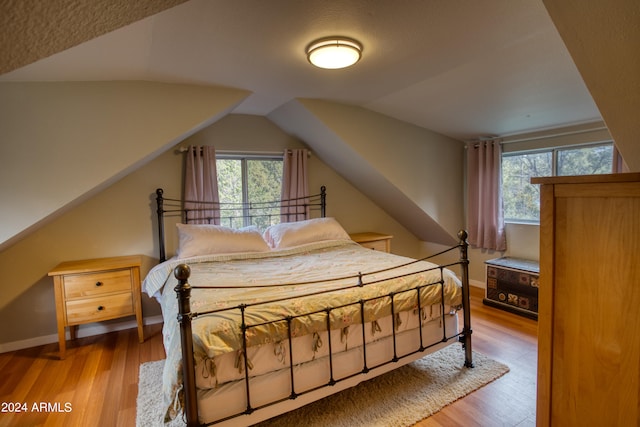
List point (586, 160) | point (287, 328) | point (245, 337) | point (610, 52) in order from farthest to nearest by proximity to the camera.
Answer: point (586, 160)
point (287, 328)
point (245, 337)
point (610, 52)

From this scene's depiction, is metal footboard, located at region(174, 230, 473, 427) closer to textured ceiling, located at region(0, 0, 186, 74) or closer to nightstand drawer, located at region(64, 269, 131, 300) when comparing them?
textured ceiling, located at region(0, 0, 186, 74)

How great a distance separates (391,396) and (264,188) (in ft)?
8.49

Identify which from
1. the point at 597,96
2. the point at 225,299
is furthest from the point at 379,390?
the point at 597,96

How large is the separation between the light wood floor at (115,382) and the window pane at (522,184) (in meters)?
1.31

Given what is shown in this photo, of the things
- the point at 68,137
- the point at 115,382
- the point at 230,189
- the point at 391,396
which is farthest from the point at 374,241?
the point at 68,137

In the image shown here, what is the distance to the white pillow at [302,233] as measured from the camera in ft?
10.6

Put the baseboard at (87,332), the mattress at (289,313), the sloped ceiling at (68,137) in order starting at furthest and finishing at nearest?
the baseboard at (87,332), the sloped ceiling at (68,137), the mattress at (289,313)

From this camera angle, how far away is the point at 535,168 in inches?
145

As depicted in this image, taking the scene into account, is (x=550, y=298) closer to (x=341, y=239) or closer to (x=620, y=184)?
(x=620, y=184)

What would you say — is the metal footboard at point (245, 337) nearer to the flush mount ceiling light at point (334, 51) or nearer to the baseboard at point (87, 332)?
the flush mount ceiling light at point (334, 51)

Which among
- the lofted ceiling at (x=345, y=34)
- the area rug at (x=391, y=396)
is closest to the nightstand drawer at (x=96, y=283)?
the area rug at (x=391, y=396)

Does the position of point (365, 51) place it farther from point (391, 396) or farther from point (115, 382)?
point (115, 382)

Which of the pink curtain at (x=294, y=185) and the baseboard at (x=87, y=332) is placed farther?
the pink curtain at (x=294, y=185)

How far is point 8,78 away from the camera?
6.59 ft
